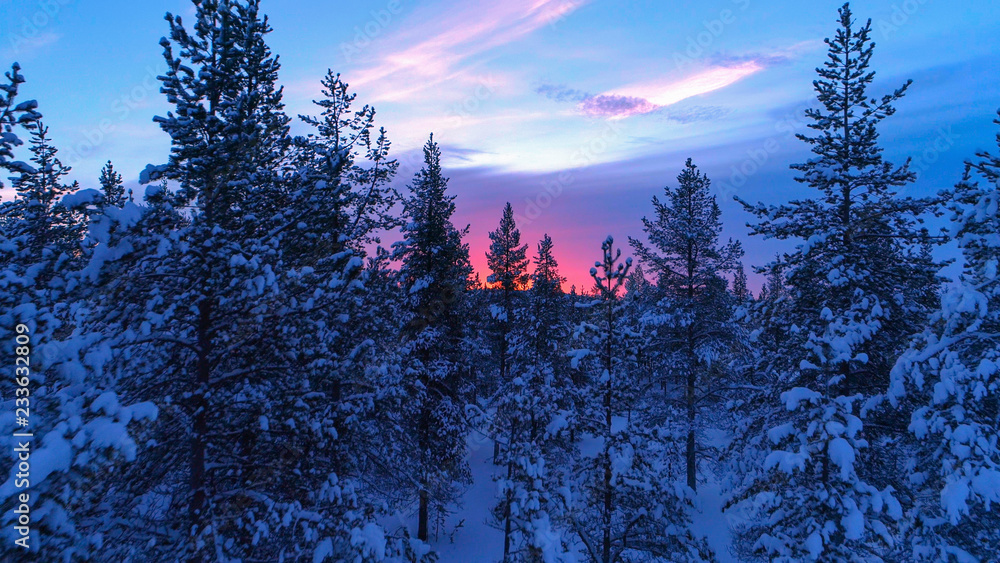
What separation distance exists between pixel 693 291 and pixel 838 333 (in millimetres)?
10691

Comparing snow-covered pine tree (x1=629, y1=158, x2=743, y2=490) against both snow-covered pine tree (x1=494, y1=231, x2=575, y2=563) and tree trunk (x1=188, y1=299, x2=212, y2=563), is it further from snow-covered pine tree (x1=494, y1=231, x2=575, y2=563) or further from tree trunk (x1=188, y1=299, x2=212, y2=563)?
tree trunk (x1=188, y1=299, x2=212, y2=563)

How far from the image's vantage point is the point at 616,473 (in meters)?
9.44

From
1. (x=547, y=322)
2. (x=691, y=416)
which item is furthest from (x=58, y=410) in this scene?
(x=691, y=416)

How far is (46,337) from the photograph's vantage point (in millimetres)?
4520

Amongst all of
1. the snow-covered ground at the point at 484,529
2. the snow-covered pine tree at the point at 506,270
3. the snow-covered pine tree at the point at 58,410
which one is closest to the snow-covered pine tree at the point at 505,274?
the snow-covered pine tree at the point at 506,270

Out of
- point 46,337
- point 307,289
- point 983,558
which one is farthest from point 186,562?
point 983,558

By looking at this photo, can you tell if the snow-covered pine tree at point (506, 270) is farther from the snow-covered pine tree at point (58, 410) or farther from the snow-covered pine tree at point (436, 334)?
the snow-covered pine tree at point (58, 410)

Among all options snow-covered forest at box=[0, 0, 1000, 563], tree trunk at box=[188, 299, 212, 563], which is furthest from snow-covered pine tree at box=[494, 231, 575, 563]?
Answer: tree trunk at box=[188, 299, 212, 563]

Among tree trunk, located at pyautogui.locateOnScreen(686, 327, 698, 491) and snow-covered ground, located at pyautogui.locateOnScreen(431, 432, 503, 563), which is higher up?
tree trunk, located at pyautogui.locateOnScreen(686, 327, 698, 491)

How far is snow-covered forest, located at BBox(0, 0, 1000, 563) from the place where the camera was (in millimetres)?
4871

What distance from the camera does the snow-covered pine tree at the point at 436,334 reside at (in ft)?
51.5

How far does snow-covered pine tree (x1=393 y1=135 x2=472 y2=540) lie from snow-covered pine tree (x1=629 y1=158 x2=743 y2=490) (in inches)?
351

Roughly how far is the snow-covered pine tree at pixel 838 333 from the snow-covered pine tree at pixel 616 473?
1768mm

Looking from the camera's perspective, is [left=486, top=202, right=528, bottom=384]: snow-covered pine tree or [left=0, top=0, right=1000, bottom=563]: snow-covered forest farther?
[left=486, top=202, right=528, bottom=384]: snow-covered pine tree
